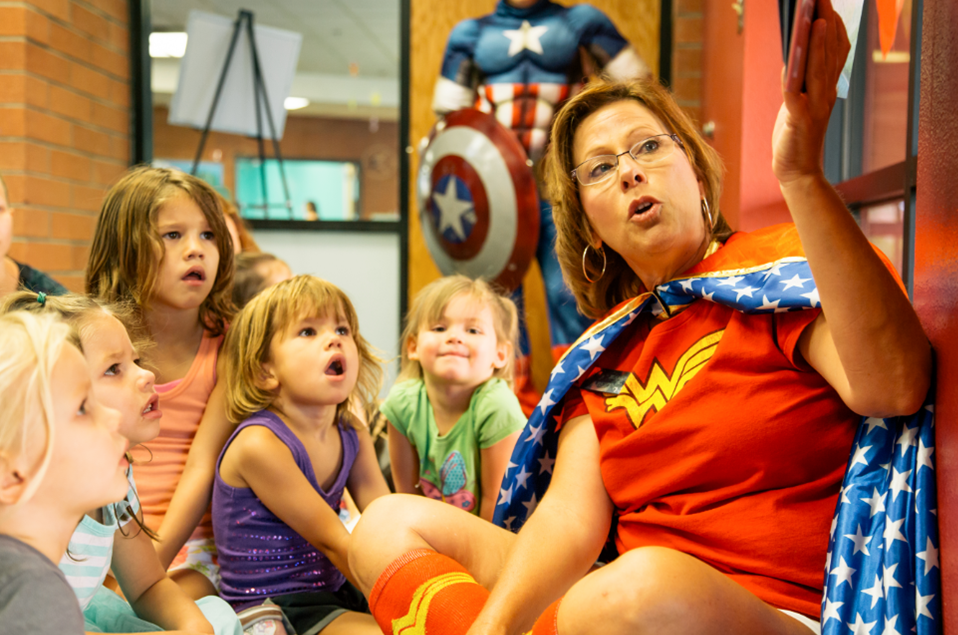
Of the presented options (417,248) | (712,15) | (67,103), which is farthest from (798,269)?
(67,103)

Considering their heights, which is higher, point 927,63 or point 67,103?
point 67,103

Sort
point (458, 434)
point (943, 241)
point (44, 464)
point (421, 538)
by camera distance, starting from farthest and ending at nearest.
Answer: point (458, 434), point (421, 538), point (943, 241), point (44, 464)

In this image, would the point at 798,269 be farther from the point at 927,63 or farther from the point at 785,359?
the point at 927,63

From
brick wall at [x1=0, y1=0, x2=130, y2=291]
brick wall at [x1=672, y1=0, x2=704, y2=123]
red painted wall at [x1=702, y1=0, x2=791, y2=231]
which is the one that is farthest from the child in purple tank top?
brick wall at [x1=672, y1=0, x2=704, y2=123]

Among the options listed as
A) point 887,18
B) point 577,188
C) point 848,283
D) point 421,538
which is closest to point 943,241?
point 848,283

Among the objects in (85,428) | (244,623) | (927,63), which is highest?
(927,63)

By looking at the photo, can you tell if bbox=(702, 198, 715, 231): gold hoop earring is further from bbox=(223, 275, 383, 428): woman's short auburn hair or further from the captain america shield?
the captain america shield

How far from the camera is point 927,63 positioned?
0.76 meters

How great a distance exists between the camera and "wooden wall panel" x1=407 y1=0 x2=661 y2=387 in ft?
10.0

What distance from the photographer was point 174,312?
1439 mm

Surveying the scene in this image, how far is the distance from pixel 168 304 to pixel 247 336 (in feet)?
0.54

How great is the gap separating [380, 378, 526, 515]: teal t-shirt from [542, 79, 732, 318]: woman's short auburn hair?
1.34ft

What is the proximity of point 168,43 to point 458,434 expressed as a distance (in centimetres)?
653

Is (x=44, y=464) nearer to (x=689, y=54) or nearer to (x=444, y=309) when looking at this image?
(x=444, y=309)
